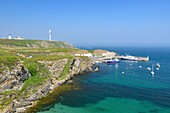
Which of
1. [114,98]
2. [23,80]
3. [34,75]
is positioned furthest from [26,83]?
[114,98]

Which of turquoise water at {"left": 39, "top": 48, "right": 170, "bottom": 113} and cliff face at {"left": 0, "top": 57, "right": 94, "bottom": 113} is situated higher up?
cliff face at {"left": 0, "top": 57, "right": 94, "bottom": 113}

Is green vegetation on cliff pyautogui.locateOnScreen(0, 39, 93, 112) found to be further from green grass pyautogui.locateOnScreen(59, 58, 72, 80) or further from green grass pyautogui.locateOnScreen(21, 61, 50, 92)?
green grass pyautogui.locateOnScreen(59, 58, 72, 80)

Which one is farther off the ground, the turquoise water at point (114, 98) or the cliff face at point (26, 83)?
the cliff face at point (26, 83)

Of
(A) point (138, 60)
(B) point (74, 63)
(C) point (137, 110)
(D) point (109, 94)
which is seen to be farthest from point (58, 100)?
(A) point (138, 60)

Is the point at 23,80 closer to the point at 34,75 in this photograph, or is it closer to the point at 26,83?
the point at 26,83

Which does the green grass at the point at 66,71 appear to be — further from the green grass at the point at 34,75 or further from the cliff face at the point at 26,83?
the green grass at the point at 34,75

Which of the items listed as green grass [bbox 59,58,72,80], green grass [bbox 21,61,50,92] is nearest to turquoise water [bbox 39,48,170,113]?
green grass [bbox 59,58,72,80]

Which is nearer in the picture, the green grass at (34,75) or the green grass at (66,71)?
the green grass at (34,75)

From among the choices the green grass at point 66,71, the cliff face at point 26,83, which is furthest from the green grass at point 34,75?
the green grass at point 66,71
